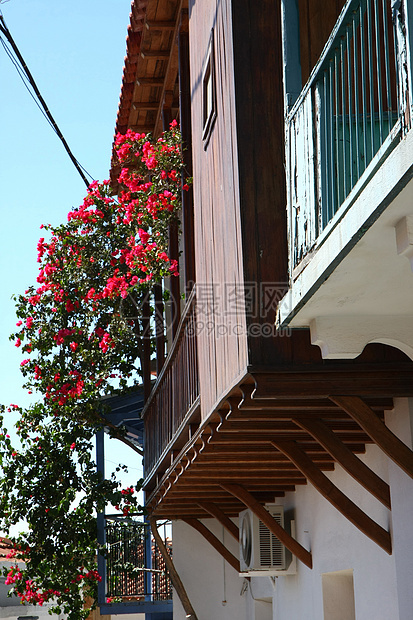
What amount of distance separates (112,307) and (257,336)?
7.76 m

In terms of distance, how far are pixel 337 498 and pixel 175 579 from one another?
22.0 feet

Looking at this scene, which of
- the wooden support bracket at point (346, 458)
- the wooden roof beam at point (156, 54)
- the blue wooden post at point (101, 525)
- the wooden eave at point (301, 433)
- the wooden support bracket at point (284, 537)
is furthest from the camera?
the blue wooden post at point (101, 525)

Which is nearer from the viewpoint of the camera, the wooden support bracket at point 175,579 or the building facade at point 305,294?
the building facade at point 305,294

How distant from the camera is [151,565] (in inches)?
529

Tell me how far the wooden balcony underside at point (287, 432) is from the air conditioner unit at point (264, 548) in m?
0.26

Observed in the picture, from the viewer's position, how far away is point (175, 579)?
39.7 feet

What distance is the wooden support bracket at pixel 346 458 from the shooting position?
18.1 ft

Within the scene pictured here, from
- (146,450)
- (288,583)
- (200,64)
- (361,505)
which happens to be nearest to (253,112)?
(200,64)

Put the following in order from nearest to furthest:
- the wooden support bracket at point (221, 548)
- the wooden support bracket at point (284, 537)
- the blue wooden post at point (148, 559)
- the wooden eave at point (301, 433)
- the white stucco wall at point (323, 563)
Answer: the wooden eave at point (301, 433) < the white stucco wall at point (323, 563) < the wooden support bracket at point (284, 537) < the wooden support bracket at point (221, 548) < the blue wooden post at point (148, 559)

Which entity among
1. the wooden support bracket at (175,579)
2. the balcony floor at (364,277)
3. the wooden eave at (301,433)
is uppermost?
the balcony floor at (364,277)

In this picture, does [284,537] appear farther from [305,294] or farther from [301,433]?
[305,294]

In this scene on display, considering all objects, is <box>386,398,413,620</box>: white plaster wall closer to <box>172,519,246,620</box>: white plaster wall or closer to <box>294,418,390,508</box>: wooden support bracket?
<box>294,418,390,508</box>: wooden support bracket

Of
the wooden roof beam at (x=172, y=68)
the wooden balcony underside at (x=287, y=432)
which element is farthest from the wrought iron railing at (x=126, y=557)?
the wooden roof beam at (x=172, y=68)

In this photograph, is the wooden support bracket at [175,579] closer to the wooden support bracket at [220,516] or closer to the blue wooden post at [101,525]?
the blue wooden post at [101,525]
